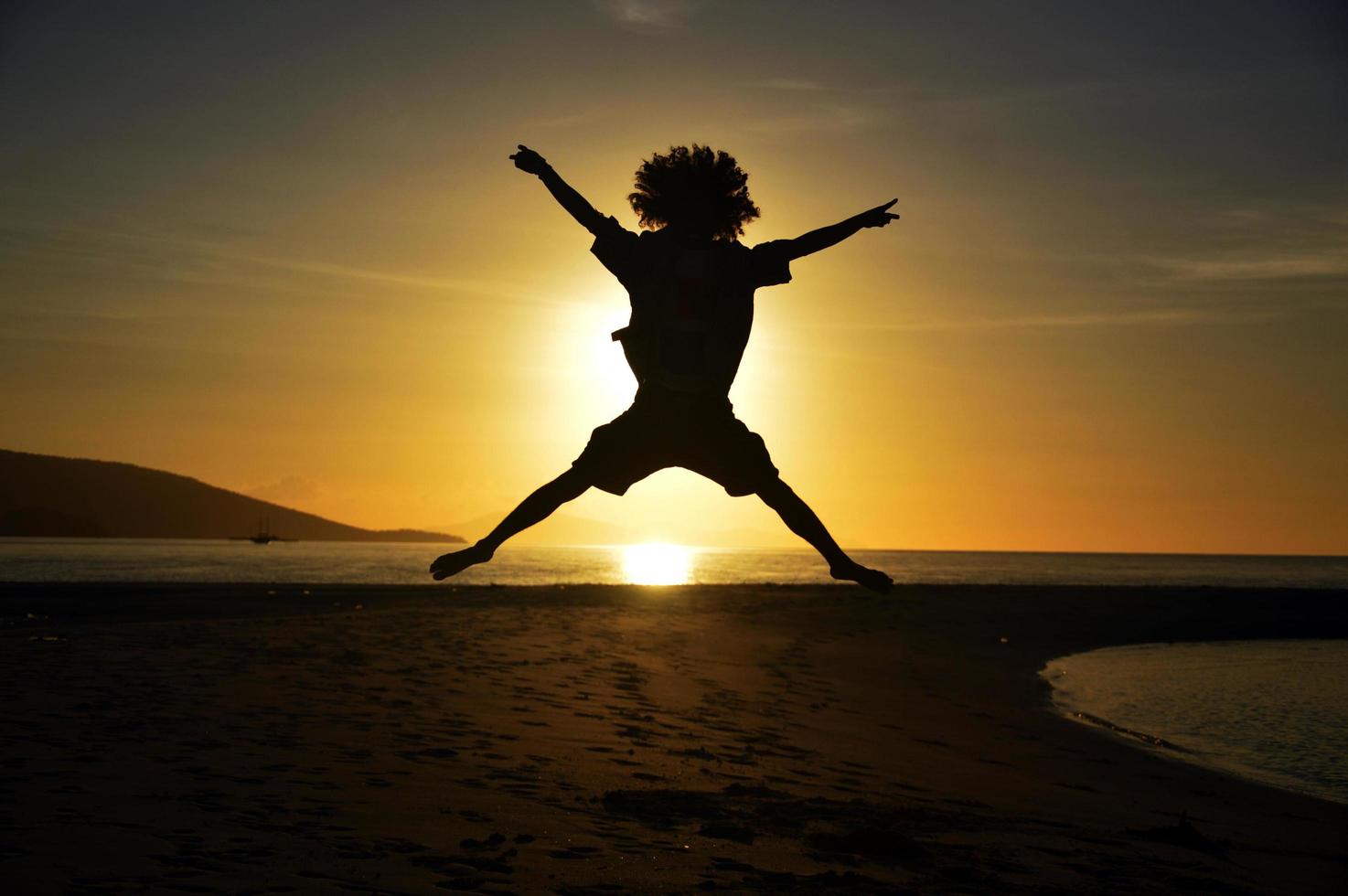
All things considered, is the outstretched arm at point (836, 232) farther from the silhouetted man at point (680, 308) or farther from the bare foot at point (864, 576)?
the bare foot at point (864, 576)

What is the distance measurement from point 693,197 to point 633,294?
1.68 feet

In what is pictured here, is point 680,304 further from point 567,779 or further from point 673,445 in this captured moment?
point 567,779

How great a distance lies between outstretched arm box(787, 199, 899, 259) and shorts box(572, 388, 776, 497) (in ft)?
2.58

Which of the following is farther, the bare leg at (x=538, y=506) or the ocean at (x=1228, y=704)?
the ocean at (x=1228, y=704)

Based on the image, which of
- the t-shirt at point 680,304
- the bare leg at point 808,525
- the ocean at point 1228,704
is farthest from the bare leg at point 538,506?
the ocean at point 1228,704

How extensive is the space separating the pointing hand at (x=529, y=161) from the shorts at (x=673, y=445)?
106cm

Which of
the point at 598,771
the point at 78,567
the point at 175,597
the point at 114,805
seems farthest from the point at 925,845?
the point at 78,567

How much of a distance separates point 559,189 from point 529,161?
0.20 meters

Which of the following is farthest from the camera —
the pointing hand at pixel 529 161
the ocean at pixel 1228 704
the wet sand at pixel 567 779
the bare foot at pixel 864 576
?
the ocean at pixel 1228 704

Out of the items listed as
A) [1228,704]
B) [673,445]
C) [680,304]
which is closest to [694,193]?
[680,304]

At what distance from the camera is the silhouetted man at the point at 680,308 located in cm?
504

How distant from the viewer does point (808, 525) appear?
5562 millimetres

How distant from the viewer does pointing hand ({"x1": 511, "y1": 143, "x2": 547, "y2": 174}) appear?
4965mm

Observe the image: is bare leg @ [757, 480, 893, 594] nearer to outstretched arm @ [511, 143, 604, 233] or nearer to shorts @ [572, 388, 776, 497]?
shorts @ [572, 388, 776, 497]
